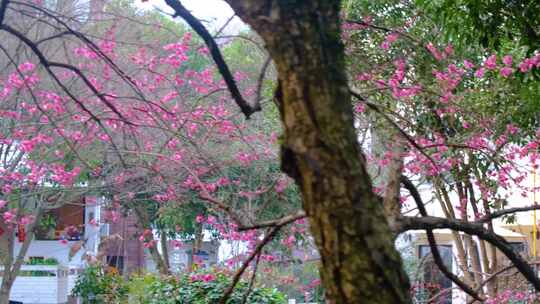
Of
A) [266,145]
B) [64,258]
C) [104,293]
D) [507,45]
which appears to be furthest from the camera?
[64,258]

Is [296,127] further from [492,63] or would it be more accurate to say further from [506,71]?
[492,63]

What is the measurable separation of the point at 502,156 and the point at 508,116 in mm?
416

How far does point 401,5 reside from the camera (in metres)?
8.13

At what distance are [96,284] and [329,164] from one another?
14320 millimetres

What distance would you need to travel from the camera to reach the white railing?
17312mm

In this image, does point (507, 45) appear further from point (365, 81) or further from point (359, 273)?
point (359, 273)

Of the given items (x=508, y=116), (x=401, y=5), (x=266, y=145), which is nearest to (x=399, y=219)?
(x=508, y=116)

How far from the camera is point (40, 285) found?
17.4 m

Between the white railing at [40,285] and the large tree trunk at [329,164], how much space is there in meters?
16.4

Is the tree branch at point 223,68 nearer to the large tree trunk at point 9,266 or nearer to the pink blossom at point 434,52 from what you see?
the pink blossom at point 434,52

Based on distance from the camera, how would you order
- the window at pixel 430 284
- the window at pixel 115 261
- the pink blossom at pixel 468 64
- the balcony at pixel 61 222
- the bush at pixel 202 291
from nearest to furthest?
the pink blossom at pixel 468 64 → the bush at pixel 202 291 → the window at pixel 430 284 → the balcony at pixel 61 222 → the window at pixel 115 261

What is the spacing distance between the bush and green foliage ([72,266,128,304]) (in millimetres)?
5268

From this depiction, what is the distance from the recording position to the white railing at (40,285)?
17312 millimetres

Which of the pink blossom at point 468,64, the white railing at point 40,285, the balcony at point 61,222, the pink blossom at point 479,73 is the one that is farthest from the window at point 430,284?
the balcony at point 61,222
